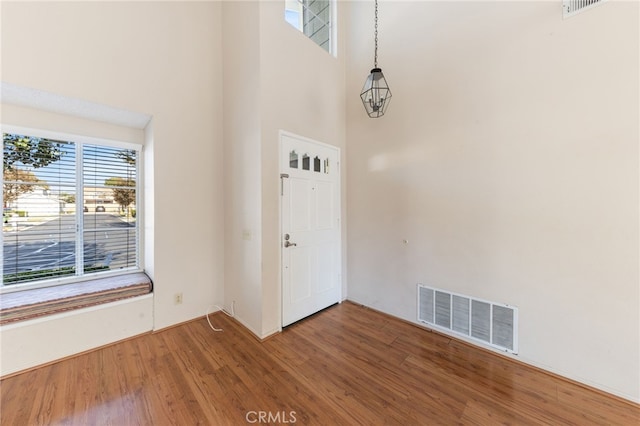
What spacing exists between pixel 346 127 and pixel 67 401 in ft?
12.6

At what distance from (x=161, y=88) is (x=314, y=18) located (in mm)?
2210

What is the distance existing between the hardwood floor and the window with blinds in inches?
41.4

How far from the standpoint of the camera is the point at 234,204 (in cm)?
288

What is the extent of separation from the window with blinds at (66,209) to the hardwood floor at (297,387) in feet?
3.45

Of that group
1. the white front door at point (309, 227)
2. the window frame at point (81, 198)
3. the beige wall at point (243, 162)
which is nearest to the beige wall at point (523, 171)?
the white front door at point (309, 227)

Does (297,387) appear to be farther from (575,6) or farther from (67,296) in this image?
(575,6)

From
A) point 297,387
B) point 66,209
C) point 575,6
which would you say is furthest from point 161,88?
point 575,6

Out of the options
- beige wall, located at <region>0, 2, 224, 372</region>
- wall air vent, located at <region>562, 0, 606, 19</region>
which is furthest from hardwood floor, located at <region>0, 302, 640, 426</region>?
wall air vent, located at <region>562, 0, 606, 19</region>

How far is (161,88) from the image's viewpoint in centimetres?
261

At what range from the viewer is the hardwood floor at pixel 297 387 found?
1568mm

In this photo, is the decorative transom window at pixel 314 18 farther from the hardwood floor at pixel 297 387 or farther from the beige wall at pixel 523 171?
the hardwood floor at pixel 297 387

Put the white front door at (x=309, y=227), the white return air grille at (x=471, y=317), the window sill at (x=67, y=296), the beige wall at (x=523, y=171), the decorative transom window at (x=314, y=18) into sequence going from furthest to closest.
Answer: the decorative transom window at (x=314, y=18) < the white front door at (x=309, y=227) < the white return air grille at (x=471, y=317) < the window sill at (x=67, y=296) < the beige wall at (x=523, y=171)

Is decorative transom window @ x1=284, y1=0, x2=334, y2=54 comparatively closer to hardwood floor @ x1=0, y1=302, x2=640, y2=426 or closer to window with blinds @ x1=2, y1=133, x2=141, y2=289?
window with blinds @ x1=2, y1=133, x2=141, y2=289

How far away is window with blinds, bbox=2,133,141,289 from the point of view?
2336mm
